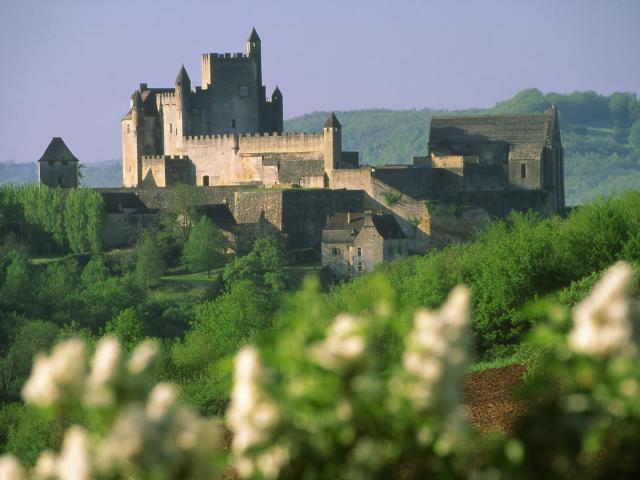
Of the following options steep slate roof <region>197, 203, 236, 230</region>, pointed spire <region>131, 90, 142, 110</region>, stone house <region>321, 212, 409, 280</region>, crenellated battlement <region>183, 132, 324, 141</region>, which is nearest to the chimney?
stone house <region>321, 212, 409, 280</region>

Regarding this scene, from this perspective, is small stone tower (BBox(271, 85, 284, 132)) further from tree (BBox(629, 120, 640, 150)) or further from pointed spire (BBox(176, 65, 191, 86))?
tree (BBox(629, 120, 640, 150))

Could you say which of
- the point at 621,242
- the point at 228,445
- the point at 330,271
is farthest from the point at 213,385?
the point at 330,271

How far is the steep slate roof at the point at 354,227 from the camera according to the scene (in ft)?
189

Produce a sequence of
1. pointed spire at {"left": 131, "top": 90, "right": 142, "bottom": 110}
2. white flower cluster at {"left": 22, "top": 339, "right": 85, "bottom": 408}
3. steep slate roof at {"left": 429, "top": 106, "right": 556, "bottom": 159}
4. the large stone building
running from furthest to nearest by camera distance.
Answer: pointed spire at {"left": 131, "top": 90, "right": 142, "bottom": 110}, steep slate roof at {"left": 429, "top": 106, "right": 556, "bottom": 159}, the large stone building, white flower cluster at {"left": 22, "top": 339, "right": 85, "bottom": 408}

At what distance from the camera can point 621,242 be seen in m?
37.2

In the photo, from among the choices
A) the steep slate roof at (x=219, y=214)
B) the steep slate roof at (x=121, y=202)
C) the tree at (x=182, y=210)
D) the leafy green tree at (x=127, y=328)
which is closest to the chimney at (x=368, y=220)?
the steep slate roof at (x=219, y=214)

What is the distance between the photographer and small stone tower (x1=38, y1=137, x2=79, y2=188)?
6788cm

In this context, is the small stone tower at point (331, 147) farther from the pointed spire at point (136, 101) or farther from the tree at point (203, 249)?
the pointed spire at point (136, 101)

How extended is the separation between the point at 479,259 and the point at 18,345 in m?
13.9

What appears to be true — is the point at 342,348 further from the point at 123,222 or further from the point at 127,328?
the point at 123,222

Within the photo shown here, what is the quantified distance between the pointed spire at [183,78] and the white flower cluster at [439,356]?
63.4 m

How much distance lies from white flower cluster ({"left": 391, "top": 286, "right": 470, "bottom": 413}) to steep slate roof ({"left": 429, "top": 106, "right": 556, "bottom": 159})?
198 ft

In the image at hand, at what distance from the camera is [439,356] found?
6.55 metres

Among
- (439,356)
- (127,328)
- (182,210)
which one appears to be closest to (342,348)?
(439,356)
